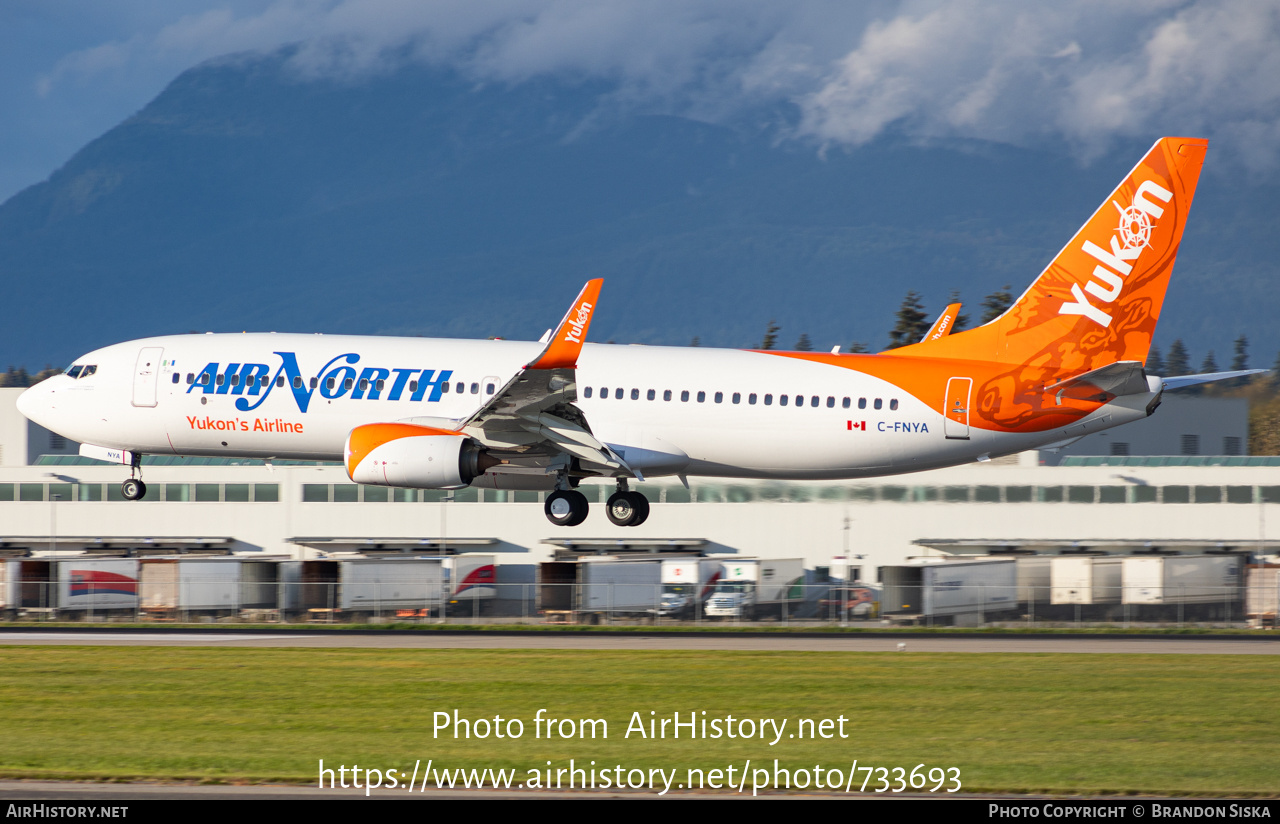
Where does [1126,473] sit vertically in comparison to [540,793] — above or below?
above

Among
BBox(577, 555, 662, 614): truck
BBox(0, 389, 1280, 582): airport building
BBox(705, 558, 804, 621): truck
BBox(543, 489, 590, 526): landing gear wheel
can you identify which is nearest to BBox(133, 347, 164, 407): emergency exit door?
BBox(543, 489, 590, 526): landing gear wheel

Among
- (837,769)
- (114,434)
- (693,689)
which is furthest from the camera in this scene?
(114,434)

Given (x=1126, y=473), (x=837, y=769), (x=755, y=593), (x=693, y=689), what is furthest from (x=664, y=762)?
(x=1126, y=473)

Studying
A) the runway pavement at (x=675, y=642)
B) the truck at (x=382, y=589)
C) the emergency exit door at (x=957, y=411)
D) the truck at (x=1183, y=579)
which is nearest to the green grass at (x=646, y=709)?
the runway pavement at (x=675, y=642)

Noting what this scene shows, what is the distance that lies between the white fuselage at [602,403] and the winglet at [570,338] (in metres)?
4.25

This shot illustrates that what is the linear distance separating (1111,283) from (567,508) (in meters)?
16.1

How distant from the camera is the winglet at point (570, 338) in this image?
3375 centimetres

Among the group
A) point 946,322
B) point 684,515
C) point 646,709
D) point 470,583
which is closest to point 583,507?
point 646,709

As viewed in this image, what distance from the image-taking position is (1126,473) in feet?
226

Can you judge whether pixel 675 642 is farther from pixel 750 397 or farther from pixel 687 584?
pixel 687 584

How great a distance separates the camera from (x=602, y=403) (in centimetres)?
3859

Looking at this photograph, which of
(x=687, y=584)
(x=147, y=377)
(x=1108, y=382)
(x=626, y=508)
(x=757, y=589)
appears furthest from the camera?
(x=757, y=589)
